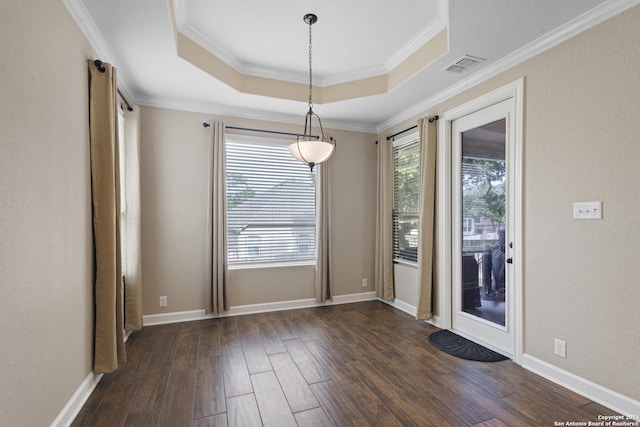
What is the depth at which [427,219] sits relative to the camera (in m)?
3.72

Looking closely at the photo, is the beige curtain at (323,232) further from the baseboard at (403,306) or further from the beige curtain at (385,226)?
the baseboard at (403,306)

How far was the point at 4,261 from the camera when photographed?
4.57 feet

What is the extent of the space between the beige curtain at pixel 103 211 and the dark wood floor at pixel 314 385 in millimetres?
333

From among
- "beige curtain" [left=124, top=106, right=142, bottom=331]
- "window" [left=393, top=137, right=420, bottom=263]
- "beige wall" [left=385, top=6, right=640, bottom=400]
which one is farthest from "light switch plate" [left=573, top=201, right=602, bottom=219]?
"beige curtain" [left=124, top=106, right=142, bottom=331]

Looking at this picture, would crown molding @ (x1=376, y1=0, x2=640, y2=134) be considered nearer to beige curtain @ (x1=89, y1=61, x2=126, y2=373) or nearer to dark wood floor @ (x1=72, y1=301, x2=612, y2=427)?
dark wood floor @ (x1=72, y1=301, x2=612, y2=427)

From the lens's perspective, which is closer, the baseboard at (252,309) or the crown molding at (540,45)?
the crown molding at (540,45)

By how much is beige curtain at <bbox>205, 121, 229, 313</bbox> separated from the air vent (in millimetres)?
2711

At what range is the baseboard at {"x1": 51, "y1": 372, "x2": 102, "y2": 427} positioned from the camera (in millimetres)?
1877

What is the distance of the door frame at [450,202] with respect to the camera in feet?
8.86

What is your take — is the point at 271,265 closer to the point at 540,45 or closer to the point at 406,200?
the point at 406,200

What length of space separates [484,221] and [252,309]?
120 inches

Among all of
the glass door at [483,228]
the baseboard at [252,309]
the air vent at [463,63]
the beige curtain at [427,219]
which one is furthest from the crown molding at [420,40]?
the baseboard at [252,309]

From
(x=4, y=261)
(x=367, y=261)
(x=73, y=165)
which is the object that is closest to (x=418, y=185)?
(x=367, y=261)

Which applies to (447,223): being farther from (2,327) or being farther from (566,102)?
(2,327)
